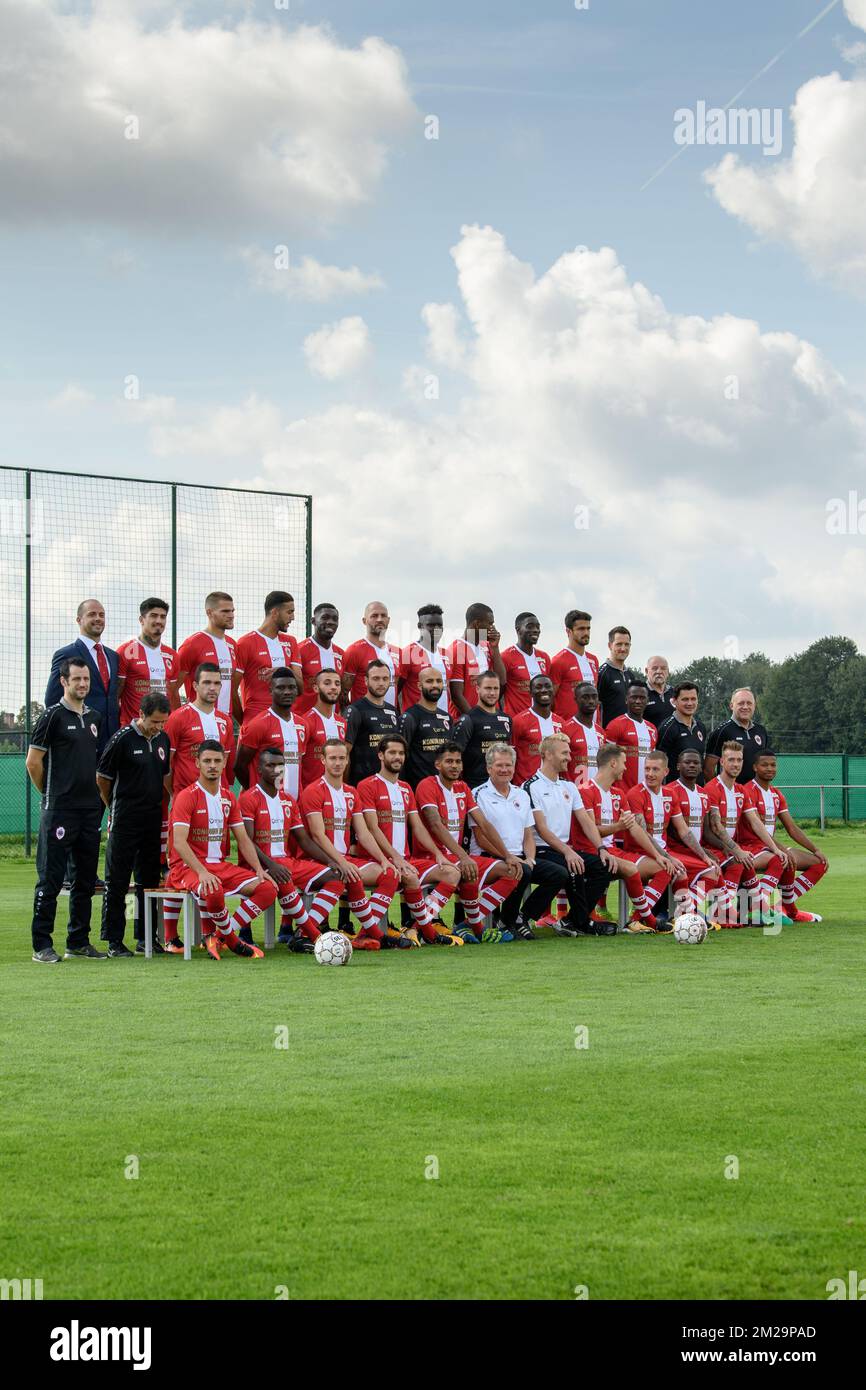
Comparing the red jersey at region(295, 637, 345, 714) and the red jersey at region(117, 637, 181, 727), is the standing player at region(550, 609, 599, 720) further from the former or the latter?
the red jersey at region(117, 637, 181, 727)

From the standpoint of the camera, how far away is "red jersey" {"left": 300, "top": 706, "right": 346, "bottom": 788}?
12.0 m

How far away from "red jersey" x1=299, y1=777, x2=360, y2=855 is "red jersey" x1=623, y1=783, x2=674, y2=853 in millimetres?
2706

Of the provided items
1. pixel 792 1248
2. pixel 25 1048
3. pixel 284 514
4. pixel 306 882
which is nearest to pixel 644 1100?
pixel 792 1248

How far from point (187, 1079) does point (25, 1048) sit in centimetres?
113

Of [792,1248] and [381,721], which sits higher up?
[381,721]

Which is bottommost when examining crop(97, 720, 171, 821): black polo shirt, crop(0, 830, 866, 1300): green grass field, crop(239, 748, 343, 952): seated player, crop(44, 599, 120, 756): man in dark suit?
crop(0, 830, 866, 1300): green grass field

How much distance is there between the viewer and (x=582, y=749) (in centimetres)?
1323

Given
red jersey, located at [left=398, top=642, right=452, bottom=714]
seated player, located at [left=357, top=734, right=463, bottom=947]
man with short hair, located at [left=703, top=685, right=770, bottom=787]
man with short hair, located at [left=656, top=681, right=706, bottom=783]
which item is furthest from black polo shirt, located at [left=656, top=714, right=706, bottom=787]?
seated player, located at [left=357, top=734, right=463, bottom=947]

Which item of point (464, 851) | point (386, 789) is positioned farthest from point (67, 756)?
point (464, 851)

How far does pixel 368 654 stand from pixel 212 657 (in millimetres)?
1367

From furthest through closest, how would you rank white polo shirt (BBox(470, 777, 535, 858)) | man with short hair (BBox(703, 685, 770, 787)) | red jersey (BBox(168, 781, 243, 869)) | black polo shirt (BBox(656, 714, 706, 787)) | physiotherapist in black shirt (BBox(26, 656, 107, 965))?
man with short hair (BBox(703, 685, 770, 787)) → black polo shirt (BBox(656, 714, 706, 787)) → white polo shirt (BBox(470, 777, 535, 858)) → red jersey (BBox(168, 781, 243, 869)) → physiotherapist in black shirt (BBox(26, 656, 107, 965))

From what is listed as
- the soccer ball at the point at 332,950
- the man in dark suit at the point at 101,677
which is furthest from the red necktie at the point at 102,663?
the soccer ball at the point at 332,950
